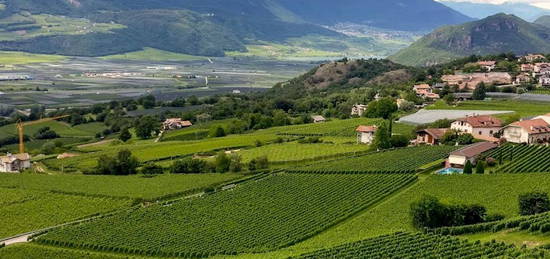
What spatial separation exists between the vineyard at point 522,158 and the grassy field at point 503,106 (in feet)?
76.2

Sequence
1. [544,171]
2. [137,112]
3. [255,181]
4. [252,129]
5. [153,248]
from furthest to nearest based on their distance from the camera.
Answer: [137,112], [252,129], [255,181], [544,171], [153,248]

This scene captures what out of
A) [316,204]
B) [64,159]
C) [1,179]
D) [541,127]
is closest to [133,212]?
[316,204]

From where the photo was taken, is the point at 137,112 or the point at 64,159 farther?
the point at 137,112

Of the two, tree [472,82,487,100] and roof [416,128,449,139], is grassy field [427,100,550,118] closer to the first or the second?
tree [472,82,487,100]

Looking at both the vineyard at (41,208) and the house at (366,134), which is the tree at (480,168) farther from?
the vineyard at (41,208)

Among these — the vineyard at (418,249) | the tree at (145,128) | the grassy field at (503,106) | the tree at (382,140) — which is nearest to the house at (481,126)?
the tree at (382,140)

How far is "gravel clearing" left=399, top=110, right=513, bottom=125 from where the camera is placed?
85062mm

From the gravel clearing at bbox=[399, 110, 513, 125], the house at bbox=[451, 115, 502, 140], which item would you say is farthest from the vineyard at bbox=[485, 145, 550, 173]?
the gravel clearing at bbox=[399, 110, 513, 125]

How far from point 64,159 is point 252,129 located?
31091 mm

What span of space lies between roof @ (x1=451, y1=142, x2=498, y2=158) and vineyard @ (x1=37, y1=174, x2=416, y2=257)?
5612mm

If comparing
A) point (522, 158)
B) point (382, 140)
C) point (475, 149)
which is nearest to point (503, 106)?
point (382, 140)

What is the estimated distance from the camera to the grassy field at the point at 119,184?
60562 mm

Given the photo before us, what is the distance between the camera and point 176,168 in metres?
70.2

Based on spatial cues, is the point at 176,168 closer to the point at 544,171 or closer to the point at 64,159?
the point at 64,159
